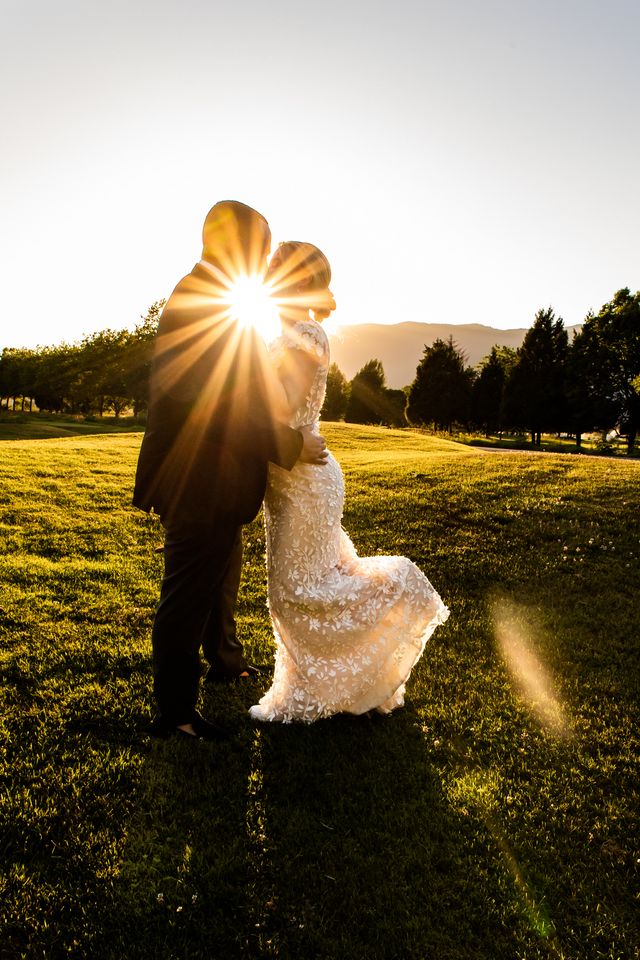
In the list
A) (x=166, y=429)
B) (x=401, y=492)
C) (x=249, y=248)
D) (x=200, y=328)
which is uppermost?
(x=249, y=248)

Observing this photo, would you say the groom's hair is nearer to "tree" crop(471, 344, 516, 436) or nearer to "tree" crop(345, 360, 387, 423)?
"tree" crop(471, 344, 516, 436)

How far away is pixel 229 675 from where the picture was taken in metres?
5.42

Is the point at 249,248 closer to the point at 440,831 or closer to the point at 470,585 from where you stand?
the point at 440,831

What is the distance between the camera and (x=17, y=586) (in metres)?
7.61

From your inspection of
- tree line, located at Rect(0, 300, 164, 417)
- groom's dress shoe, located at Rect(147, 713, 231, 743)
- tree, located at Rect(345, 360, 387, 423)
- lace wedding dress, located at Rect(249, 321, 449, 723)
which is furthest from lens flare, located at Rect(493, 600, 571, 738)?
tree, located at Rect(345, 360, 387, 423)

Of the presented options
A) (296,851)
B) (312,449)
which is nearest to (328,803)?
(296,851)

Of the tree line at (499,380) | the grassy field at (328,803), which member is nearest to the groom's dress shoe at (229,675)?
the grassy field at (328,803)

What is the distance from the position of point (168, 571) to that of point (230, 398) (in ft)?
4.37

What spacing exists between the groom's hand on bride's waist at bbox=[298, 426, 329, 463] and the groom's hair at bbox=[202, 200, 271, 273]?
1.26 m

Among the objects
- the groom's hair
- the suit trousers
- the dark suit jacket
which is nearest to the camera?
the dark suit jacket

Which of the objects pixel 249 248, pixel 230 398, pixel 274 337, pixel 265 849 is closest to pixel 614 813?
pixel 265 849

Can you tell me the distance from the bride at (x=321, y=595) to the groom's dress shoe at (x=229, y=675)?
0.79 m

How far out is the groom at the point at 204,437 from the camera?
3793 millimetres

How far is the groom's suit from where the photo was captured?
12.4 ft
